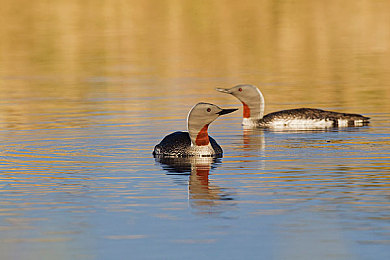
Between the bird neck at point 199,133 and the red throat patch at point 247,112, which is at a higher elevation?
the red throat patch at point 247,112

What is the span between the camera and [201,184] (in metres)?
15.1

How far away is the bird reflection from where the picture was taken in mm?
13366

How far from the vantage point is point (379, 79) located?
1254 inches

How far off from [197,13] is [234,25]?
11.6ft

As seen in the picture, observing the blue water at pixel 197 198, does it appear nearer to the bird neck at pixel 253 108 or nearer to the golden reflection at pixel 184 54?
the bird neck at pixel 253 108

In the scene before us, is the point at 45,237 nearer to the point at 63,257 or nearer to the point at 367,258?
the point at 63,257

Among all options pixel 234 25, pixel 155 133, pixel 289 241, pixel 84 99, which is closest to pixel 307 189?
pixel 289 241

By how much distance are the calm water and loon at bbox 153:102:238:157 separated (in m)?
0.34

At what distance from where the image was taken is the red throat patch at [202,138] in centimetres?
1764

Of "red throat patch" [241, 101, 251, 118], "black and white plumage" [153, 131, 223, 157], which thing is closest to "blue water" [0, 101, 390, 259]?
"black and white plumage" [153, 131, 223, 157]

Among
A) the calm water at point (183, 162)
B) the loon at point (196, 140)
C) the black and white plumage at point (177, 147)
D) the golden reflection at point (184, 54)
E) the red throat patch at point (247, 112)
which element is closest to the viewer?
the calm water at point (183, 162)

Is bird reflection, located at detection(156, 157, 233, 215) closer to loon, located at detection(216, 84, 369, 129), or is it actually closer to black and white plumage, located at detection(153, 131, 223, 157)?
black and white plumage, located at detection(153, 131, 223, 157)

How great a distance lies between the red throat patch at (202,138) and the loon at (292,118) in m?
4.18

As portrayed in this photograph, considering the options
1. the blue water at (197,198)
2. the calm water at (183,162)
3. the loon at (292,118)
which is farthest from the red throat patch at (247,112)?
the blue water at (197,198)
